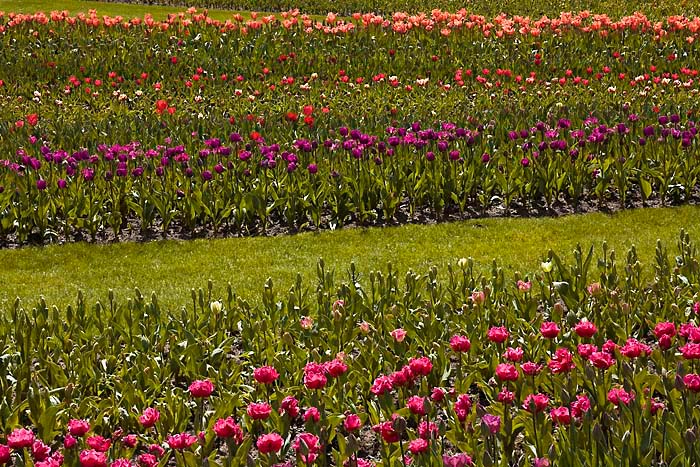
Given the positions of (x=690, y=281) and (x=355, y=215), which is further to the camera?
(x=355, y=215)

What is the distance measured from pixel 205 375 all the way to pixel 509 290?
2.27 metres

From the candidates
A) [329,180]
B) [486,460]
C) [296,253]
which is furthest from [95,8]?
[486,460]

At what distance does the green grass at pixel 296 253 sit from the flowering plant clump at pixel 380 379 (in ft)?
2.06

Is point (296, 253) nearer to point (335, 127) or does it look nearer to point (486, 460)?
point (335, 127)

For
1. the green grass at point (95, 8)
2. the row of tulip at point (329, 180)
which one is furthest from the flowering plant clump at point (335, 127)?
the green grass at point (95, 8)

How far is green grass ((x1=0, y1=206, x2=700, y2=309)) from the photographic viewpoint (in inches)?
290

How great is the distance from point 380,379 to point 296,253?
3.90 metres

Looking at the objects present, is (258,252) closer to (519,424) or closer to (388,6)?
(519,424)

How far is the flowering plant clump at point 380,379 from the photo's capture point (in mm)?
3986

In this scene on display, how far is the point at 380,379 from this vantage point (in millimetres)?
4121

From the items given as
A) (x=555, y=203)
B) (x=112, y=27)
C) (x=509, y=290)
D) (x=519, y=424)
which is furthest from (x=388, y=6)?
(x=519, y=424)

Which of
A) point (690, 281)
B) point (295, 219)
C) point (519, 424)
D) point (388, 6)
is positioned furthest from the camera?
point (388, 6)

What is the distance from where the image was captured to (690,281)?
21.0 feet

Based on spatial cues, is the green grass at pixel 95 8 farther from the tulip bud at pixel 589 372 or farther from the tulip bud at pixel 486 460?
the tulip bud at pixel 486 460
